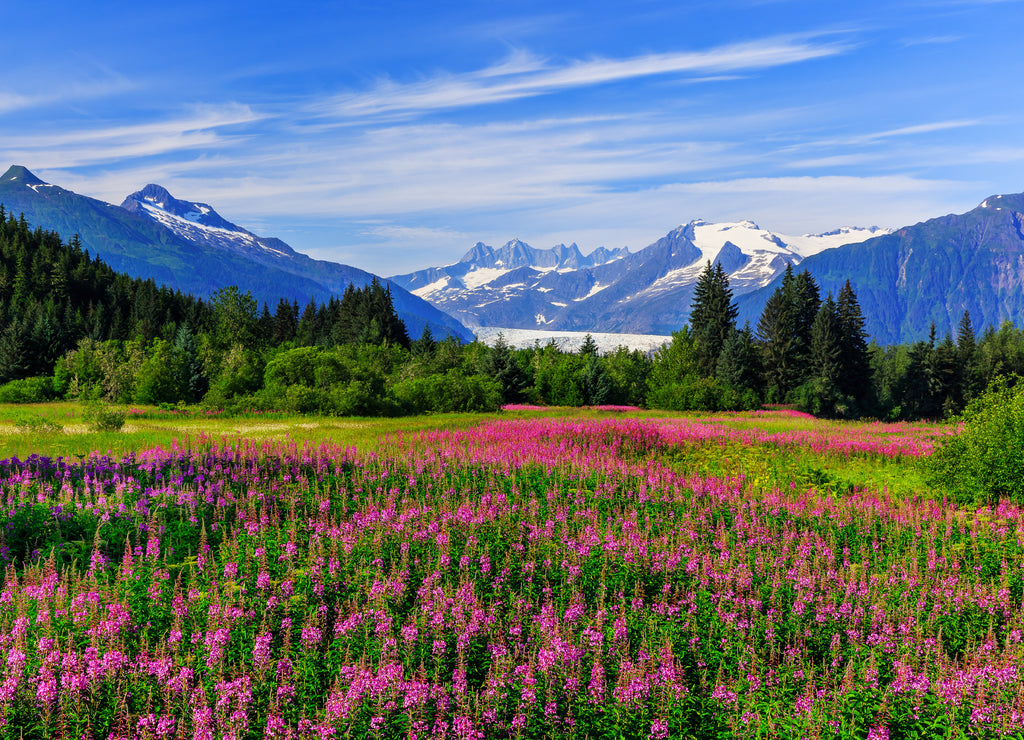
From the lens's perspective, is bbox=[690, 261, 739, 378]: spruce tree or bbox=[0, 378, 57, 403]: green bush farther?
bbox=[690, 261, 739, 378]: spruce tree

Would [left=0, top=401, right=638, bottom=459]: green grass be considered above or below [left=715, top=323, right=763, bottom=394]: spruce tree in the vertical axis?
below

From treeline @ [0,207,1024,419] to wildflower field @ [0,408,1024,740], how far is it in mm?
30882

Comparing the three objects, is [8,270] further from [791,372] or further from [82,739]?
[82,739]

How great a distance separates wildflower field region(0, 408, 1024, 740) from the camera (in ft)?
18.0

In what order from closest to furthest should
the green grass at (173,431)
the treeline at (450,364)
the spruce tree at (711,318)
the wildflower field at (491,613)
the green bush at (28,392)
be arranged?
1. the wildflower field at (491,613)
2. the green grass at (173,431)
3. the treeline at (450,364)
4. the green bush at (28,392)
5. the spruce tree at (711,318)

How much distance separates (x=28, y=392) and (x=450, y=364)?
3904cm

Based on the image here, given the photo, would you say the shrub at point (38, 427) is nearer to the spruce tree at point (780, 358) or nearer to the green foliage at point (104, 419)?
the green foliage at point (104, 419)

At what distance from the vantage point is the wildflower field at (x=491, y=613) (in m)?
5.50

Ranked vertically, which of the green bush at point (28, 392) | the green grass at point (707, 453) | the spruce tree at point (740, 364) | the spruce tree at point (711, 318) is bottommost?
the green grass at point (707, 453)

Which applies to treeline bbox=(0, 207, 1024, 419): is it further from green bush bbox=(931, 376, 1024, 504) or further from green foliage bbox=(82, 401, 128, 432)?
green bush bbox=(931, 376, 1024, 504)

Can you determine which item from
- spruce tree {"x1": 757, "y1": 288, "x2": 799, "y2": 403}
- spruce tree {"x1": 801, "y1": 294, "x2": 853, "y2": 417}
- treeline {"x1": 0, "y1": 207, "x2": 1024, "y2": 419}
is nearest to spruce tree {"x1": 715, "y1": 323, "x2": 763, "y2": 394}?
treeline {"x1": 0, "y1": 207, "x2": 1024, "y2": 419}

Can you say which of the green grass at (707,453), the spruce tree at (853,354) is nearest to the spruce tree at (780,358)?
the spruce tree at (853,354)

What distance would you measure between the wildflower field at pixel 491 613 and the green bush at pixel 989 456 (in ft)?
4.91

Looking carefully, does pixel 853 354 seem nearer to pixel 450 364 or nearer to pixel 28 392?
pixel 450 364
